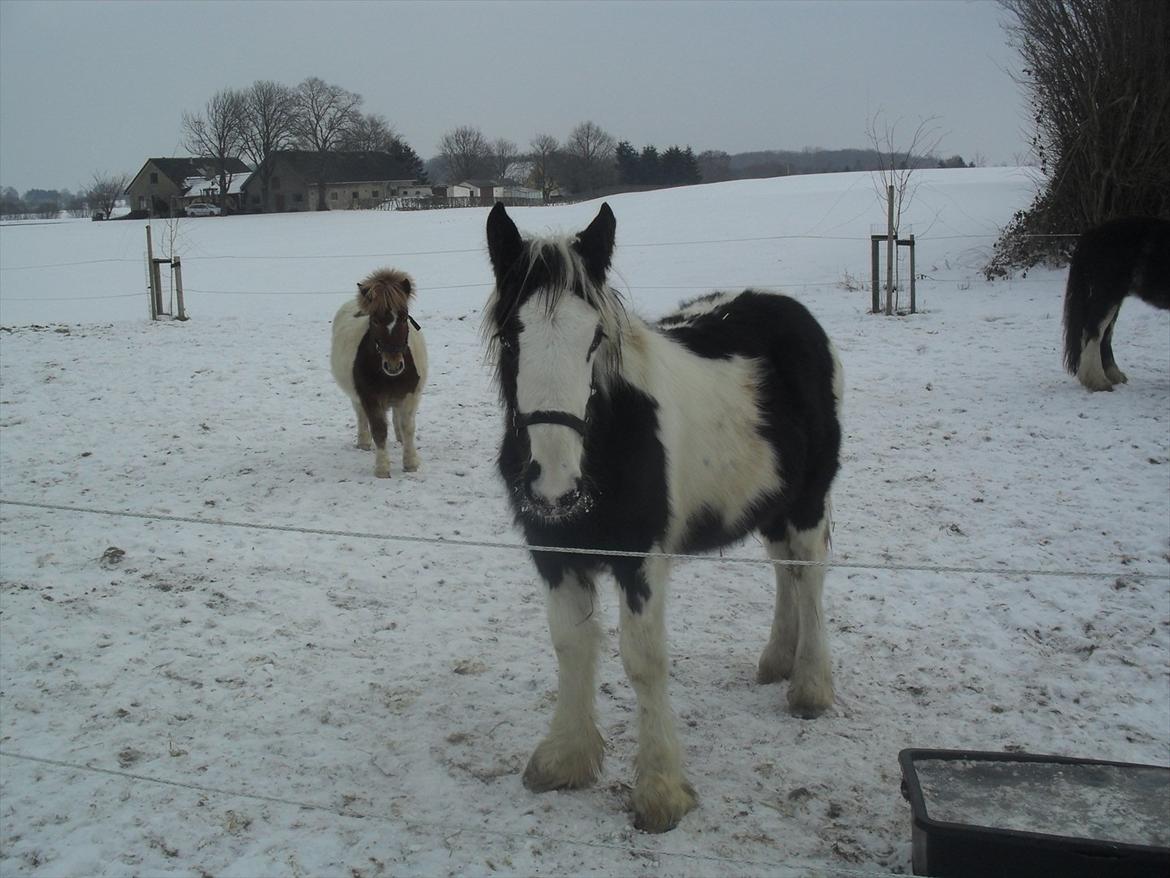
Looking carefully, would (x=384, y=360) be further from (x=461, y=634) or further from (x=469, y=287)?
(x=469, y=287)

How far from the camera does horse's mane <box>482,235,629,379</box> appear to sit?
8.67 ft

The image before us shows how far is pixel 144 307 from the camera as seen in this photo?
18703 millimetres

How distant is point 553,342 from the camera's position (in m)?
2.56

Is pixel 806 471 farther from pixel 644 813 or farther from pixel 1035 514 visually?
pixel 1035 514

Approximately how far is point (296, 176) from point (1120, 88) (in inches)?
1996

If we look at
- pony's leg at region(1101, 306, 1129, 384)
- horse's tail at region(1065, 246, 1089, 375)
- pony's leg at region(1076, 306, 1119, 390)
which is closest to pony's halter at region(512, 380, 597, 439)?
pony's leg at region(1076, 306, 1119, 390)

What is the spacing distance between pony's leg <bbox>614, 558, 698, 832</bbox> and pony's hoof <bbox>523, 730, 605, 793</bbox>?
0.21 m

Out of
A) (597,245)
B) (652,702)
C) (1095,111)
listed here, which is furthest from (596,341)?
(1095,111)

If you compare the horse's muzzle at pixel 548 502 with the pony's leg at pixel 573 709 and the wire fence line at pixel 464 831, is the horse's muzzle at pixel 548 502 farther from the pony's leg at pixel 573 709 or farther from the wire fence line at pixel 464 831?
the wire fence line at pixel 464 831

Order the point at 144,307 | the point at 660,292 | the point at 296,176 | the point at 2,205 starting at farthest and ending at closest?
the point at 2,205 < the point at 296,176 < the point at 144,307 < the point at 660,292

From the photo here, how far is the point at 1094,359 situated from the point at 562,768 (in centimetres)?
787

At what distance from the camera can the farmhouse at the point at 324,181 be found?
52.9 meters

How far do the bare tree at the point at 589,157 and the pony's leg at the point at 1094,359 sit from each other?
45.9m

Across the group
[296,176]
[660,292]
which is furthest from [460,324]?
[296,176]
